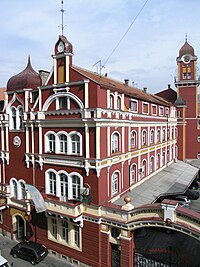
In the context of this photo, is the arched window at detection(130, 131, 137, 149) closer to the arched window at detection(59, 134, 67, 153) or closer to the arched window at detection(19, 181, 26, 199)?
the arched window at detection(59, 134, 67, 153)

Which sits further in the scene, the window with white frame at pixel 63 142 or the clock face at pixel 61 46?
the clock face at pixel 61 46

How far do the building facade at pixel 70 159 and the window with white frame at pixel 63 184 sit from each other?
77 millimetres

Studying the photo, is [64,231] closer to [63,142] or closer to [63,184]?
[63,184]

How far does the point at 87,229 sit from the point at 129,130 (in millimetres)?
9220

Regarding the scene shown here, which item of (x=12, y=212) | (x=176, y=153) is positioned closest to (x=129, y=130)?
(x=12, y=212)

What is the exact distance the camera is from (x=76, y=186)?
18297mm

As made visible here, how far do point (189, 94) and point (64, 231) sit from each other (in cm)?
3438

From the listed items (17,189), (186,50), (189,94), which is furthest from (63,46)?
(186,50)

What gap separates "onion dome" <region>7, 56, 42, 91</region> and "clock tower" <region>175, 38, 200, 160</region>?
2921cm

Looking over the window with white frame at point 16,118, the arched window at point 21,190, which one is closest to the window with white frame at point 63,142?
the window with white frame at point 16,118

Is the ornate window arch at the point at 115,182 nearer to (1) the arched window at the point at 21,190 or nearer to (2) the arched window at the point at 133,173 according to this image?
(2) the arched window at the point at 133,173

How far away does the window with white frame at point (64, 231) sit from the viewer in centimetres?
1792

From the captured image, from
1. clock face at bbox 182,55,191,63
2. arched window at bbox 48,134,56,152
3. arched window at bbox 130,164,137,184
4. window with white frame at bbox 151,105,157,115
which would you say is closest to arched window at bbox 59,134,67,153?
arched window at bbox 48,134,56,152

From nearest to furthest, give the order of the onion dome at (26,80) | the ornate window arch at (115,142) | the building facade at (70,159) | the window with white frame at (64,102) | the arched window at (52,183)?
the building facade at (70,159), the window with white frame at (64,102), the ornate window arch at (115,142), the arched window at (52,183), the onion dome at (26,80)
